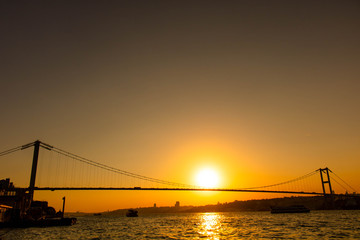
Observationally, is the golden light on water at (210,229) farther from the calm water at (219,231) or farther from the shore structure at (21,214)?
the shore structure at (21,214)

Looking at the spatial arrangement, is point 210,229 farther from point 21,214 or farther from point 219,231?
point 21,214

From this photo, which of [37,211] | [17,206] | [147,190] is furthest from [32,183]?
[147,190]

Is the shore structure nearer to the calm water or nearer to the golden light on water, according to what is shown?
the calm water

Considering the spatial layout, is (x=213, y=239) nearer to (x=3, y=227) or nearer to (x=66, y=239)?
(x=66, y=239)

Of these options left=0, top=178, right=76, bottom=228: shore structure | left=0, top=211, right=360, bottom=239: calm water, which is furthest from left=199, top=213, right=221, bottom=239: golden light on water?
left=0, top=178, right=76, bottom=228: shore structure

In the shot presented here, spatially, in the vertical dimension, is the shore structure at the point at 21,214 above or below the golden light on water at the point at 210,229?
above

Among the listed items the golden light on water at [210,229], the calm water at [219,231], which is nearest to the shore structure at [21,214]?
the calm water at [219,231]

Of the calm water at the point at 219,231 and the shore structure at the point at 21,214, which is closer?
the calm water at the point at 219,231

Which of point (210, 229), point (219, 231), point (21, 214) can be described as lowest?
point (210, 229)

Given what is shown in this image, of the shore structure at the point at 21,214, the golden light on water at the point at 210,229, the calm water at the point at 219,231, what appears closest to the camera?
the calm water at the point at 219,231

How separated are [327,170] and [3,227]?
14411cm

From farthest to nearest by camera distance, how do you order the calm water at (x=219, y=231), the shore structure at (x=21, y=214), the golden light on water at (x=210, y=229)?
1. the shore structure at (x=21, y=214)
2. the golden light on water at (x=210, y=229)
3. the calm water at (x=219, y=231)

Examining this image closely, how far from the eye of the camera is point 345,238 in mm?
26062

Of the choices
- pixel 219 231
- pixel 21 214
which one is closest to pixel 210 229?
pixel 219 231
